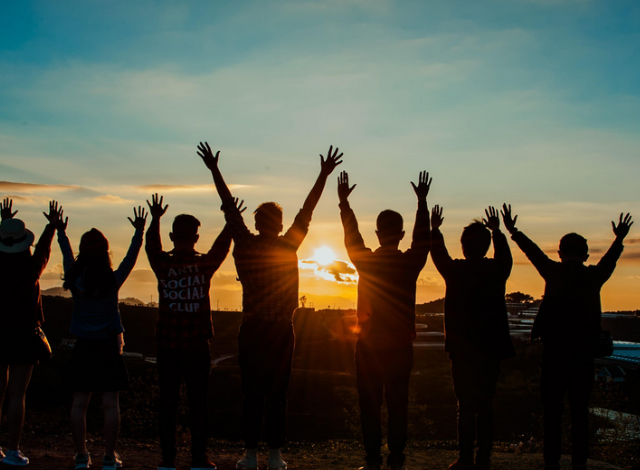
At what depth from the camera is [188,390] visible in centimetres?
516

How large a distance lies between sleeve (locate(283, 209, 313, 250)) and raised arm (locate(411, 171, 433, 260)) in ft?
3.60

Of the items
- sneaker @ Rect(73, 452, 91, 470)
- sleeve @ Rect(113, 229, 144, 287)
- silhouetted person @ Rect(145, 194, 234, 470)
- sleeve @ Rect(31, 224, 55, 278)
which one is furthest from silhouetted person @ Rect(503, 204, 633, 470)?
sleeve @ Rect(31, 224, 55, 278)

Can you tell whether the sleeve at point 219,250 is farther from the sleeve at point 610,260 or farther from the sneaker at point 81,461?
the sleeve at point 610,260

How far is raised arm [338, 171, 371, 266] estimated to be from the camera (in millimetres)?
5555

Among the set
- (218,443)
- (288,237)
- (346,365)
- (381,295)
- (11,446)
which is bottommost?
(346,365)

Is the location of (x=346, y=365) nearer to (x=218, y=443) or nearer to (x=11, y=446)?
(x=218, y=443)

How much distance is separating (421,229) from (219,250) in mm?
2011

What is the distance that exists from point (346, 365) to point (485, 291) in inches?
1871

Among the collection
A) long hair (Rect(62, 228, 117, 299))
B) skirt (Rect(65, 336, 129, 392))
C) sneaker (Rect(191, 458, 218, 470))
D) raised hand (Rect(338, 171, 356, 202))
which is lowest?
sneaker (Rect(191, 458, 218, 470))

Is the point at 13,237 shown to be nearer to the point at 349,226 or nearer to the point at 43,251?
the point at 43,251

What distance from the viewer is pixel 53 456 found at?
647 centimetres

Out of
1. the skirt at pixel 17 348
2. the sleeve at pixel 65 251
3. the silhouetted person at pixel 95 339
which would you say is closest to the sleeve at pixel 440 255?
the silhouetted person at pixel 95 339

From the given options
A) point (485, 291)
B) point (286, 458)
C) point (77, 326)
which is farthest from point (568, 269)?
point (77, 326)

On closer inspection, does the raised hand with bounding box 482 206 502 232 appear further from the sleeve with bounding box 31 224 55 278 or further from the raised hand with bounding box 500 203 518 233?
the sleeve with bounding box 31 224 55 278
